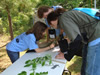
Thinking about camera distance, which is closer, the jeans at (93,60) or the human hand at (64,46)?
the jeans at (93,60)

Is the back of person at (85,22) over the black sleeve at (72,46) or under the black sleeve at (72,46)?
over

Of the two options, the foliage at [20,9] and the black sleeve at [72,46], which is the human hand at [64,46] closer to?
the black sleeve at [72,46]

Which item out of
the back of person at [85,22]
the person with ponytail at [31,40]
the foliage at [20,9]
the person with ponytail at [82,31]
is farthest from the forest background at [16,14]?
the back of person at [85,22]

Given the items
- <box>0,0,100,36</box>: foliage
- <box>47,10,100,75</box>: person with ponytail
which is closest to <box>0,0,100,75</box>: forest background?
<box>0,0,100,36</box>: foliage

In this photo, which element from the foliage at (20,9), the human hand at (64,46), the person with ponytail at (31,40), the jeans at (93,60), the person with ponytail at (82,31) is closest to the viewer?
the person with ponytail at (82,31)

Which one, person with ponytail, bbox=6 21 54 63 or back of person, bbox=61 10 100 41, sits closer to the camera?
back of person, bbox=61 10 100 41

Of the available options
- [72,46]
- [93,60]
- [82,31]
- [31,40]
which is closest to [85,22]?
[82,31]

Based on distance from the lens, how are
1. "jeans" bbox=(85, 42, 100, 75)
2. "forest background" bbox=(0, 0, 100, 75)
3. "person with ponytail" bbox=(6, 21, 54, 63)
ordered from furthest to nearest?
"forest background" bbox=(0, 0, 100, 75) → "person with ponytail" bbox=(6, 21, 54, 63) → "jeans" bbox=(85, 42, 100, 75)

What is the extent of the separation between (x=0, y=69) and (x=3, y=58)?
0.71 m

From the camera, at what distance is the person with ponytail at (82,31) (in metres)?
1.27

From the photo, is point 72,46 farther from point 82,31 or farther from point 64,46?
point 64,46

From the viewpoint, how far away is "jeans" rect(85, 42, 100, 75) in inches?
55.1

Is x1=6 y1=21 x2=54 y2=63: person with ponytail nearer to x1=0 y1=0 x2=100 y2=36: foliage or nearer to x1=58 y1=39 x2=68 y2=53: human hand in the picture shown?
x1=58 y1=39 x2=68 y2=53: human hand

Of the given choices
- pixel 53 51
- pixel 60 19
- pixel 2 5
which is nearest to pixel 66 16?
pixel 60 19
